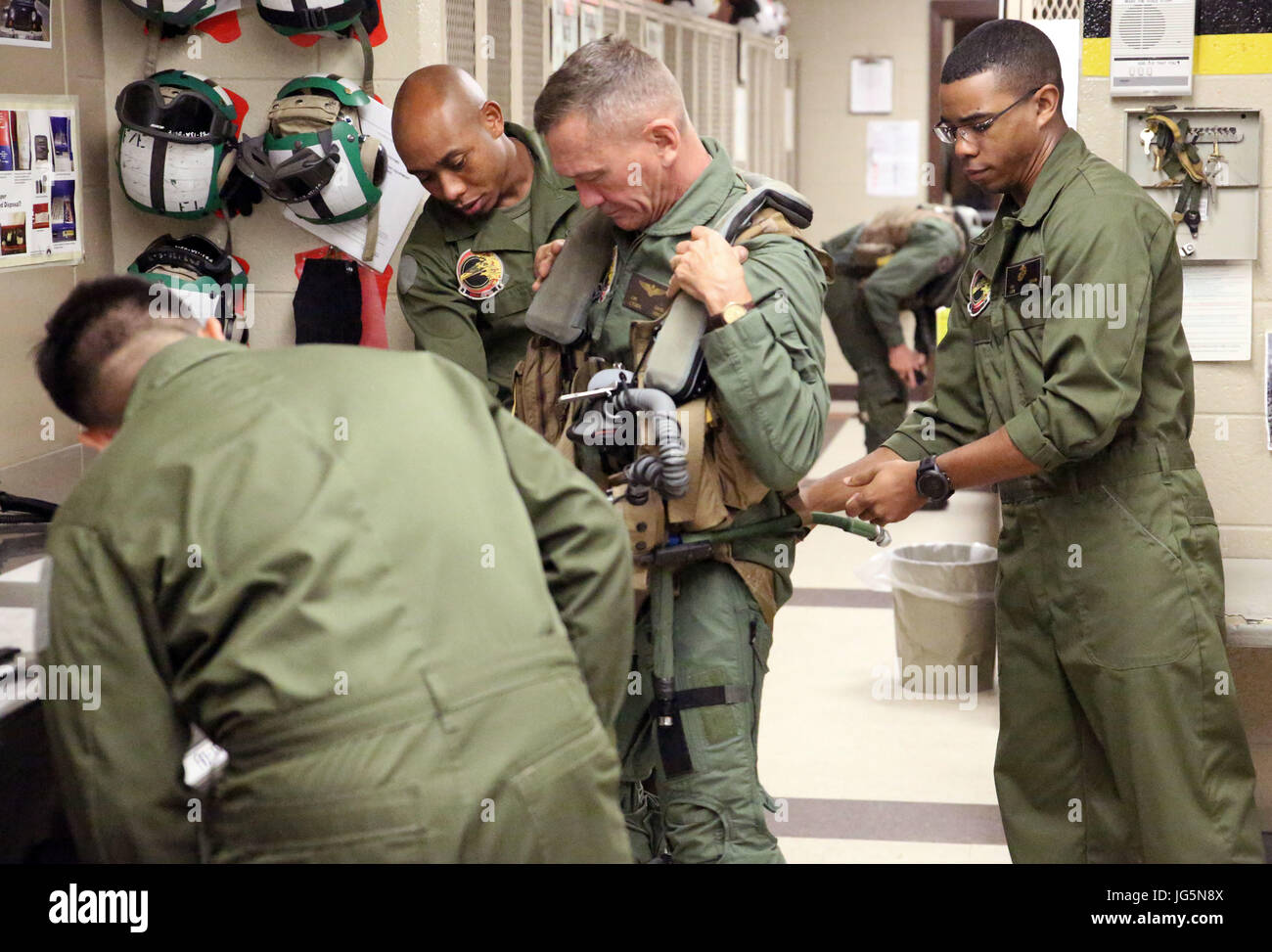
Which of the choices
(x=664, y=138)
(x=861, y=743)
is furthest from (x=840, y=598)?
(x=664, y=138)

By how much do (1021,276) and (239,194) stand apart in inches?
73.3

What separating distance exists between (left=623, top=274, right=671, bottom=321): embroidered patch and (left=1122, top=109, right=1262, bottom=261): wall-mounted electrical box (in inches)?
53.4

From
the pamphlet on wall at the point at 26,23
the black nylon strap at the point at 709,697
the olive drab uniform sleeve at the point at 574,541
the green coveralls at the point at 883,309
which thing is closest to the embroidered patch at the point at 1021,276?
the black nylon strap at the point at 709,697

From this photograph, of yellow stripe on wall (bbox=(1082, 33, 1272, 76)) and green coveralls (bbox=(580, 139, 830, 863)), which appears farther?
yellow stripe on wall (bbox=(1082, 33, 1272, 76))

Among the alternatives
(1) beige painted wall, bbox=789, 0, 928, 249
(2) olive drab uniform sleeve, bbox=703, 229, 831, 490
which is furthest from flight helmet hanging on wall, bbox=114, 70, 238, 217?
(1) beige painted wall, bbox=789, 0, 928, 249

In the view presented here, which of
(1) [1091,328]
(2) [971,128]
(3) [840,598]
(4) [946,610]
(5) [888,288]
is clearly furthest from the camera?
(5) [888,288]

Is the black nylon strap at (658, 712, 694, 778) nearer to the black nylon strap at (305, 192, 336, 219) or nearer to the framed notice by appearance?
the black nylon strap at (305, 192, 336, 219)

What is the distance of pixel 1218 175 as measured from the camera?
3.02 m

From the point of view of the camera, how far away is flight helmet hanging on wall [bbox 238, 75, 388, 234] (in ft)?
10.3

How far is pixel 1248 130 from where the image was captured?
3000 mm

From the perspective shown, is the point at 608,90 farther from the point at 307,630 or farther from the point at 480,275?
the point at 307,630

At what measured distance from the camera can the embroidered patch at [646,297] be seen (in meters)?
2.24

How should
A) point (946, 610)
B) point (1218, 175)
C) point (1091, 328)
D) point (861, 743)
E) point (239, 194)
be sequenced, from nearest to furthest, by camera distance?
point (1091, 328), point (1218, 175), point (239, 194), point (861, 743), point (946, 610)

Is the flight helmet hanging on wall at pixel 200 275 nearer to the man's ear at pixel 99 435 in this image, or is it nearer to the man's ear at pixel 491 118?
the man's ear at pixel 491 118
